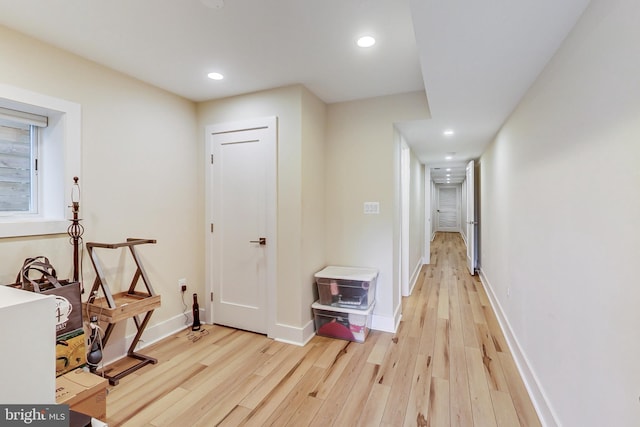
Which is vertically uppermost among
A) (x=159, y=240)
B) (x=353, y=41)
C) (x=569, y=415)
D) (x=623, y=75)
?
(x=353, y=41)

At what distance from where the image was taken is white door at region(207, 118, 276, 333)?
2.98 metres

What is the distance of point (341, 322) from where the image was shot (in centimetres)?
295

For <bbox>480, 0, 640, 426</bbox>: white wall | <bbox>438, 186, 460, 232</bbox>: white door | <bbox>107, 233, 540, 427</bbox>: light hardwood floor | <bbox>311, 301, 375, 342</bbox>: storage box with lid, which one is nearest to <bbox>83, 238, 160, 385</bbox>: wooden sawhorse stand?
<bbox>107, 233, 540, 427</bbox>: light hardwood floor

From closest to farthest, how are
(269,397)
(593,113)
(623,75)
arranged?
(623,75)
(593,113)
(269,397)

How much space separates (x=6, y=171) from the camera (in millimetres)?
2096

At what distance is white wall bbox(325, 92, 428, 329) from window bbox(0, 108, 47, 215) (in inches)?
99.5

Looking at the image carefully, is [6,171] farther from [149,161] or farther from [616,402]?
[616,402]

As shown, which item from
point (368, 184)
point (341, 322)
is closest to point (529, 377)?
point (341, 322)

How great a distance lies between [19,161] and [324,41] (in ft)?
7.95

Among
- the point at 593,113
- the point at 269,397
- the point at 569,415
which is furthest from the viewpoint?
the point at 269,397

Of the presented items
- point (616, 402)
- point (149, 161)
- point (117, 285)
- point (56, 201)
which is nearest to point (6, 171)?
point (56, 201)

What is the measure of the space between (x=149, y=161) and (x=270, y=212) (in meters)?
1.27

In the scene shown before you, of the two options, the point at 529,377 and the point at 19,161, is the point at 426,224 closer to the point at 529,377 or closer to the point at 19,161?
the point at 529,377
